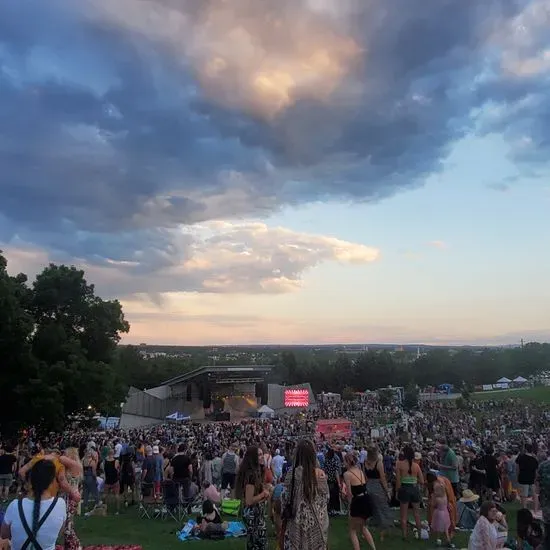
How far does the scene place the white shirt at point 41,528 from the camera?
3.45 m

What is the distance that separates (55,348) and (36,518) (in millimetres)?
21055

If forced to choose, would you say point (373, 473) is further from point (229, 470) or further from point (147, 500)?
point (147, 500)

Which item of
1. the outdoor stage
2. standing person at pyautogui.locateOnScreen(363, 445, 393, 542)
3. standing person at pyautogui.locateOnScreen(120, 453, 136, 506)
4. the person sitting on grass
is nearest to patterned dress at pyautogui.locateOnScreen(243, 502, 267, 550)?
the person sitting on grass

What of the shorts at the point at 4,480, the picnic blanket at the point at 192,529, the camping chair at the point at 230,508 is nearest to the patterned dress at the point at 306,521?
the picnic blanket at the point at 192,529

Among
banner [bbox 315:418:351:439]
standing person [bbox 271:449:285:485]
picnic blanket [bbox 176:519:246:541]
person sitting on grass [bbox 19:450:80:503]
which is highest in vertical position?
person sitting on grass [bbox 19:450:80:503]

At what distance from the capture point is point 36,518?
3482 millimetres

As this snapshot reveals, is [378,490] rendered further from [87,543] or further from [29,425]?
[29,425]

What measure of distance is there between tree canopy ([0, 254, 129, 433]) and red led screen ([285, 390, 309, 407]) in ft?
110

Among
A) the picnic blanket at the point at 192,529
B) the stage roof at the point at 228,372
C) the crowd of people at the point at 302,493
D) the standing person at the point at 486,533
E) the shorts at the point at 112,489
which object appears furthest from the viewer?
the stage roof at the point at 228,372

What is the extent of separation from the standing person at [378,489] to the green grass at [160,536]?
0.31 m

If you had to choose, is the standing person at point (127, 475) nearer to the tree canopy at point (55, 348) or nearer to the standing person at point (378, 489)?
the standing person at point (378, 489)

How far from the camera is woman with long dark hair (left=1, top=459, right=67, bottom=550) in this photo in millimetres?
3453

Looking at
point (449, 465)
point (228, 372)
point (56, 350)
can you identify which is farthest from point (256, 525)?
point (228, 372)

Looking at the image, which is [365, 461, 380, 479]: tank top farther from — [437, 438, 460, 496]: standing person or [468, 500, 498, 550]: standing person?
[437, 438, 460, 496]: standing person
